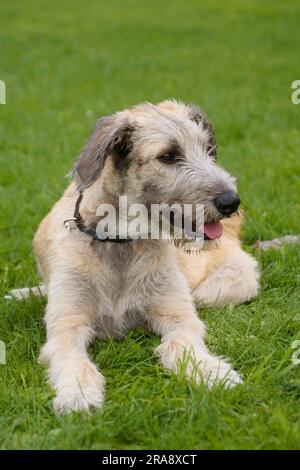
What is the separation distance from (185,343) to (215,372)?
411 millimetres

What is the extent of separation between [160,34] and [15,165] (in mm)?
8895

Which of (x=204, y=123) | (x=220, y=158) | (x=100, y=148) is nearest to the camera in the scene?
(x=100, y=148)

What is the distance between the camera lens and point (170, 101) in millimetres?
5270

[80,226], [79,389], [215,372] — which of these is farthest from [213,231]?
[79,389]

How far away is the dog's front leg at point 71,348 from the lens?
13.0ft

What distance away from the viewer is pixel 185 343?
450 cm

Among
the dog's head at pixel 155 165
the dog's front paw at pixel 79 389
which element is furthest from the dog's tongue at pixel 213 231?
the dog's front paw at pixel 79 389

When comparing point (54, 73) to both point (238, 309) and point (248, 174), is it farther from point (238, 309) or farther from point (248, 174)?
point (238, 309)

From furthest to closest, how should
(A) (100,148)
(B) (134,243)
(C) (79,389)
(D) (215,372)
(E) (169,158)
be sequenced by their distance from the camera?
(B) (134,243) → (E) (169,158) → (A) (100,148) → (D) (215,372) → (C) (79,389)

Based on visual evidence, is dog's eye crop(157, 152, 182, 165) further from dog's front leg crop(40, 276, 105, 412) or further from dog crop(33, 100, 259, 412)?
dog's front leg crop(40, 276, 105, 412)

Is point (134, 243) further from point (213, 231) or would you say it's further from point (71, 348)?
point (71, 348)

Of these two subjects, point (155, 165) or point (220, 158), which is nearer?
point (155, 165)

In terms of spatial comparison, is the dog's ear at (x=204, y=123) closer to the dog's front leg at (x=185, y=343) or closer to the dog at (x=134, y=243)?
the dog at (x=134, y=243)

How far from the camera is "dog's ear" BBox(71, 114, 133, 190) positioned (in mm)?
4598
